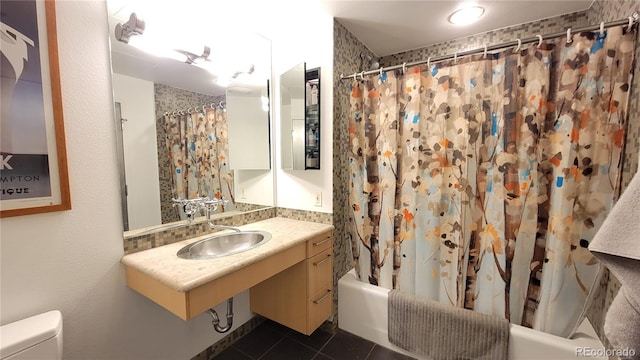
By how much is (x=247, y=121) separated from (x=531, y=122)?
6.04 ft

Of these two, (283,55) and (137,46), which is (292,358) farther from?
(283,55)

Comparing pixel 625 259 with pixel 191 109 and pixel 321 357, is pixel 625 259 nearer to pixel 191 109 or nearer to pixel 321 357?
pixel 321 357

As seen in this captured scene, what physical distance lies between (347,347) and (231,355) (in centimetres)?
83

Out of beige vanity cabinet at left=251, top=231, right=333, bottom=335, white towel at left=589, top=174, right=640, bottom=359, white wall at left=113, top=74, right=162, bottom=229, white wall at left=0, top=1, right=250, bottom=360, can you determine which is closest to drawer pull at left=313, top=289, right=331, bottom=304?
beige vanity cabinet at left=251, top=231, right=333, bottom=335

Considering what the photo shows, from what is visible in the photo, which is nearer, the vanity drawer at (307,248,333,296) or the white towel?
the white towel

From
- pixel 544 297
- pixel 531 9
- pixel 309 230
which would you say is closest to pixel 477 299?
pixel 544 297

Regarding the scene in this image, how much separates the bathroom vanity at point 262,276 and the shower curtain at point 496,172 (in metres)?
0.43

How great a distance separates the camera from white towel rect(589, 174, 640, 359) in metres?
0.68

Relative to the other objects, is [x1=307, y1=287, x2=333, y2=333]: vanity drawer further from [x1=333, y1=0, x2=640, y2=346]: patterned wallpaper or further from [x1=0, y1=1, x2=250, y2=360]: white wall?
[x1=0, y1=1, x2=250, y2=360]: white wall

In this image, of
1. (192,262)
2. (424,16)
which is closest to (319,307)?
(192,262)

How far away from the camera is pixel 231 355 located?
1604 millimetres

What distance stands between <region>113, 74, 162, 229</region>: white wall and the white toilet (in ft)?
1.47

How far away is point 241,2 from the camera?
1.52 m

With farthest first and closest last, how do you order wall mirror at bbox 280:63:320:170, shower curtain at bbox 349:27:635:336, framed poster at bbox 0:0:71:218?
wall mirror at bbox 280:63:320:170 → shower curtain at bbox 349:27:635:336 → framed poster at bbox 0:0:71:218
